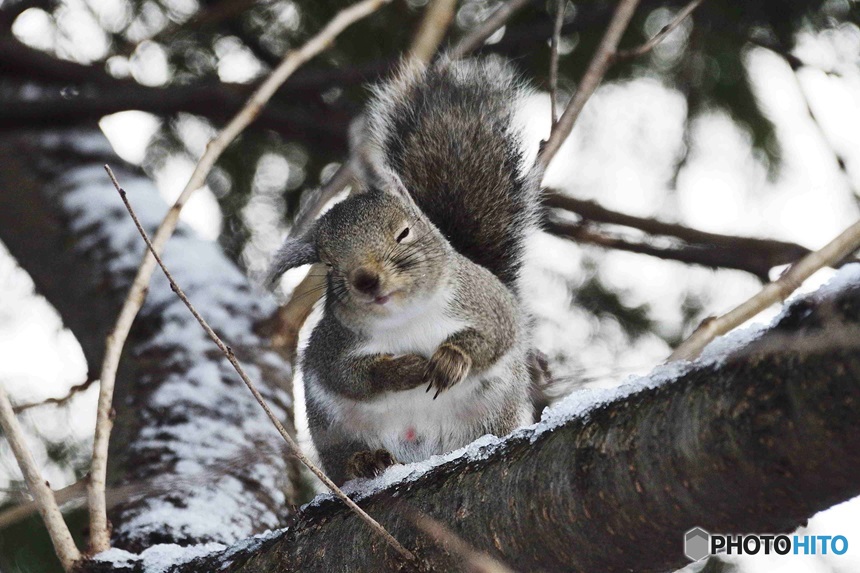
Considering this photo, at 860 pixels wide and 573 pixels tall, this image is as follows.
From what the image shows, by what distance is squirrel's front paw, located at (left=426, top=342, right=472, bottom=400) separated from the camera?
1.44 m

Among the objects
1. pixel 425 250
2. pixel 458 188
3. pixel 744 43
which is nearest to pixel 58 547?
pixel 425 250

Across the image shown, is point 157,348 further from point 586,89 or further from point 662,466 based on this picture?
point 662,466

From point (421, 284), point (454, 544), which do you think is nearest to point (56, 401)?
point (421, 284)

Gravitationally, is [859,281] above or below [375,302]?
below

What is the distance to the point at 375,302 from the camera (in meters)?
1.50

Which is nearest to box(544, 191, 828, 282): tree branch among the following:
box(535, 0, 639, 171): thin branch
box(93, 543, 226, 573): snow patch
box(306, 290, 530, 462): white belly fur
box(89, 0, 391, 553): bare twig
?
box(535, 0, 639, 171): thin branch

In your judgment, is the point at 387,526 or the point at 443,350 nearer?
the point at 387,526

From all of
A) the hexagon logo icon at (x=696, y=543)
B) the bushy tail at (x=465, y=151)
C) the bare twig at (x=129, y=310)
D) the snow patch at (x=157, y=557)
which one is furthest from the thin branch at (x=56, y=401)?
the hexagon logo icon at (x=696, y=543)

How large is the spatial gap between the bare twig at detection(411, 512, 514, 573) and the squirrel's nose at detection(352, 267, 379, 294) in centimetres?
54

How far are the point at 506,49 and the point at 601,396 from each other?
1.63m

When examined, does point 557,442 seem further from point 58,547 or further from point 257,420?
point 257,420

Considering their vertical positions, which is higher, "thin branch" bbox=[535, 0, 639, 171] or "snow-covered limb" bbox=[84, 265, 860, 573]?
"thin branch" bbox=[535, 0, 639, 171]

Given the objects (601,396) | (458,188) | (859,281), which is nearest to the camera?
(859,281)

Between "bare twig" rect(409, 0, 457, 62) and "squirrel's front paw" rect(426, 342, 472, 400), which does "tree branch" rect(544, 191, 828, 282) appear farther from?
"squirrel's front paw" rect(426, 342, 472, 400)
